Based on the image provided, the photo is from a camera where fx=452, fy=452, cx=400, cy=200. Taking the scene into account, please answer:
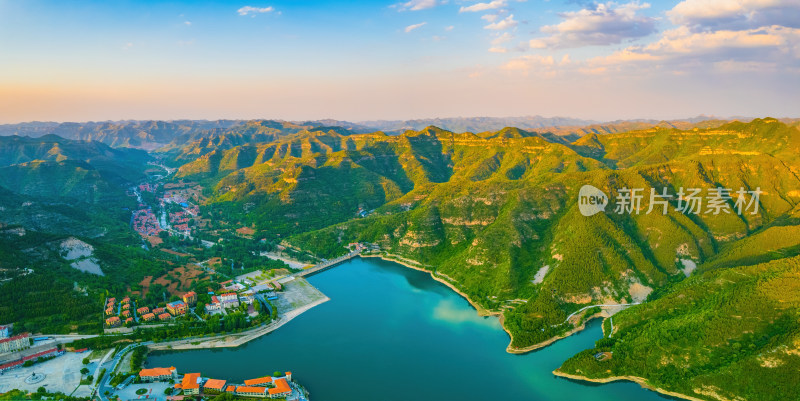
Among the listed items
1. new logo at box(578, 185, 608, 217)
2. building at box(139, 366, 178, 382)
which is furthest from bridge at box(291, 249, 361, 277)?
new logo at box(578, 185, 608, 217)

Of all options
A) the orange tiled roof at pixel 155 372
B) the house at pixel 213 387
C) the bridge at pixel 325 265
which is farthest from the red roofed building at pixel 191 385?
the bridge at pixel 325 265

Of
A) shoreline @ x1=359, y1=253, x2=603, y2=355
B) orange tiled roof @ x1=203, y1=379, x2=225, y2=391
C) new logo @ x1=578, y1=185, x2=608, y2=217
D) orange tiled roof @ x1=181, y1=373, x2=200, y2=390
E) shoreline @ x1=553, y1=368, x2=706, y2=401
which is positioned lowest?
shoreline @ x1=553, y1=368, x2=706, y2=401

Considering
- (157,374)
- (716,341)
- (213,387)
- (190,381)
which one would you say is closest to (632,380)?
(716,341)

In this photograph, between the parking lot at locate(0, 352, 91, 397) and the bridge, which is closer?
the parking lot at locate(0, 352, 91, 397)

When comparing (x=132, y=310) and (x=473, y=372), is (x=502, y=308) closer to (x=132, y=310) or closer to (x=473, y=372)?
(x=473, y=372)

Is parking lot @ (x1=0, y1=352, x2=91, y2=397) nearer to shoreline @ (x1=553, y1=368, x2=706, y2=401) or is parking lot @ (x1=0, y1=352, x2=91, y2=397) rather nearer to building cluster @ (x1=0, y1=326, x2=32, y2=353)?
building cluster @ (x1=0, y1=326, x2=32, y2=353)

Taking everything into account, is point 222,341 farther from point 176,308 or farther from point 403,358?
point 403,358

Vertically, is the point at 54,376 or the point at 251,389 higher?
the point at 54,376
